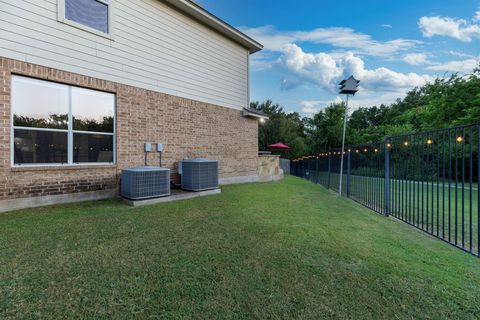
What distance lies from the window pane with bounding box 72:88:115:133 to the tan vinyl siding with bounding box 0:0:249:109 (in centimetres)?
47

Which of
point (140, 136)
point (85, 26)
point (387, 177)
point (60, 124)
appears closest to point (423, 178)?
point (387, 177)

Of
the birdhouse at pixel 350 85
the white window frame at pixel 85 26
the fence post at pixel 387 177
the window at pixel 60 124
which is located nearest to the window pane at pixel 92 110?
the window at pixel 60 124

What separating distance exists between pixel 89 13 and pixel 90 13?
23mm

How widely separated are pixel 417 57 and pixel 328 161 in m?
12.1

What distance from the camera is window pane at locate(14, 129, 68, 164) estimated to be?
478cm

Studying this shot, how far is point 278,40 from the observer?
1421 cm

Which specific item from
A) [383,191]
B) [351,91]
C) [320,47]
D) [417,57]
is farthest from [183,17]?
[417,57]

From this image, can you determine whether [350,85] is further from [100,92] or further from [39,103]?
[39,103]

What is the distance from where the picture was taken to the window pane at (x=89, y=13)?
545 centimetres

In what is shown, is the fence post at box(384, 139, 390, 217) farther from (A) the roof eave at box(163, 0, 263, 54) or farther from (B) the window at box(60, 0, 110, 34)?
(B) the window at box(60, 0, 110, 34)

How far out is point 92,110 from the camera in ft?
19.3

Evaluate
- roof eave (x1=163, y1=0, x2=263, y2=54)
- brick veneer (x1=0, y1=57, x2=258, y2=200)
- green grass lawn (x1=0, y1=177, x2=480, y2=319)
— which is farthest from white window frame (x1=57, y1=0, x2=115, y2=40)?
green grass lawn (x1=0, y1=177, x2=480, y2=319)

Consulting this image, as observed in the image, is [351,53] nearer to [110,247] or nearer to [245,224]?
[245,224]

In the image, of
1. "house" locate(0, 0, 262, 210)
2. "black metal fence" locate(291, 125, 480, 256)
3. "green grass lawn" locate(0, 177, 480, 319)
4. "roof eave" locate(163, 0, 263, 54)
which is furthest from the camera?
"roof eave" locate(163, 0, 263, 54)
